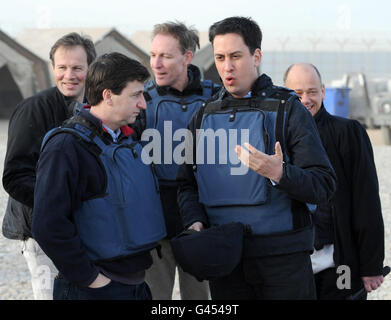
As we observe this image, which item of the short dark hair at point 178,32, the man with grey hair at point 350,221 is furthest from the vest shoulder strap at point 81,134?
the man with grey hair at point 350,221

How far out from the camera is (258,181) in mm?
2418

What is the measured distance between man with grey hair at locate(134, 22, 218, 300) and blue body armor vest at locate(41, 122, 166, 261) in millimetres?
848

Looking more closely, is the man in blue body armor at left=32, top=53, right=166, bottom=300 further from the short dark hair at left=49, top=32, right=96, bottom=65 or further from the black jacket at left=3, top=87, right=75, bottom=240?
the short dark hair at left=49, top=32, right=96, bottom=65

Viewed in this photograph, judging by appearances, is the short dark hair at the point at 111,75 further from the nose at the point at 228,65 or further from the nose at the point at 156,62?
the nose at the point at 156,62

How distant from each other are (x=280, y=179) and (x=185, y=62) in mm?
1371

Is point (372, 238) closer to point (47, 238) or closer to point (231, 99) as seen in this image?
point (231, 99)

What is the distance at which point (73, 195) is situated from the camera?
2.19m

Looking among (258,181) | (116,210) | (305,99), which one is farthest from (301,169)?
(305,99)

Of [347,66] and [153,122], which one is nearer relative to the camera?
[153,122]

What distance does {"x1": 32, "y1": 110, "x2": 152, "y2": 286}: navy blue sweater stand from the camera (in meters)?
2.16

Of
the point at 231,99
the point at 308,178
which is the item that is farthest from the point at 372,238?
the point at 231,99

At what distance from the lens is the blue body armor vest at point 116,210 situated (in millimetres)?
2256

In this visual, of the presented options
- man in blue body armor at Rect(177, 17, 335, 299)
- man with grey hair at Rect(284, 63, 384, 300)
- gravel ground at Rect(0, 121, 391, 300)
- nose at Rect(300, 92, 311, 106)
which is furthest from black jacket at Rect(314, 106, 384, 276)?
gravel ground at Rect(0, 121, 391, 300)

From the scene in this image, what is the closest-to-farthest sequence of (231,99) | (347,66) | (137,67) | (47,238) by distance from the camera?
(47,238), (137,67), (231,99), (347,66)
